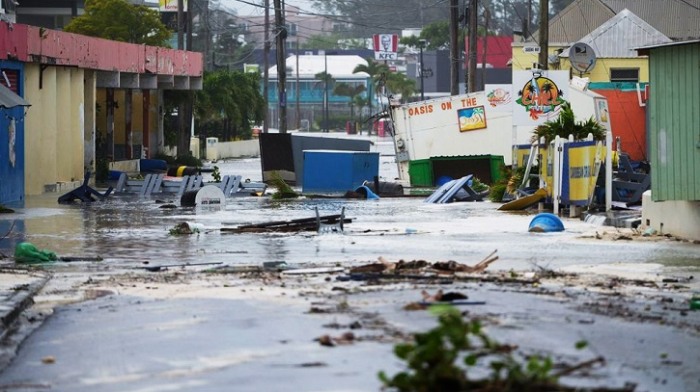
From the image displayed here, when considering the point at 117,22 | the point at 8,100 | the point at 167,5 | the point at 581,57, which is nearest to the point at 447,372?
the point at 8,100

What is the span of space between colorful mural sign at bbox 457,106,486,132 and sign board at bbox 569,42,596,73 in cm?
408

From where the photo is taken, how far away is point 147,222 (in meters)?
24.7

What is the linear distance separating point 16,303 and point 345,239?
8.28 metres

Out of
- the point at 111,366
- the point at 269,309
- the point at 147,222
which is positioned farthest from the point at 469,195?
the point at 111,366

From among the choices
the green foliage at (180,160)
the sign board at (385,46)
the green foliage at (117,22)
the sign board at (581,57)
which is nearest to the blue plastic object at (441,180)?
the sign board at (581,57)

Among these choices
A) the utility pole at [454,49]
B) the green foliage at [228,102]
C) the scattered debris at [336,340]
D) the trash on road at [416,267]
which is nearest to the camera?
the scattered debris at [336,340]

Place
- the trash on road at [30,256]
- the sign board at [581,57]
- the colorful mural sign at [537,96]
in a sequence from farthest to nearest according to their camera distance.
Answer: the sign board at [581,57], the colorful mural sign at [537,96], the trash on road at [30,256]

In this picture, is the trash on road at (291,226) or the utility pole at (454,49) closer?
the trash on road at (291,226)

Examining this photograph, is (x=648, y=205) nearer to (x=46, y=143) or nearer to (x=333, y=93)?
(x=46, y=143)

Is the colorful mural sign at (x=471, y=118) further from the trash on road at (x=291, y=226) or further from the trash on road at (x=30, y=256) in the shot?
the trash on road at (x=30, y=256)

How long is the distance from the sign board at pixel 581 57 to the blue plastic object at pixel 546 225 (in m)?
21.3

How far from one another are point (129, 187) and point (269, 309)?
25.6 metres

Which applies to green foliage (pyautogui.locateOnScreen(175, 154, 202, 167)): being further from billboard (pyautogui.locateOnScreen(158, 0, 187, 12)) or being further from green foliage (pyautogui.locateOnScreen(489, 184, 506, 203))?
billboard (pyautogui.locateOnScreen(158, 0, 187, 12))

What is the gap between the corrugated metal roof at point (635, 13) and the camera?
197ft
